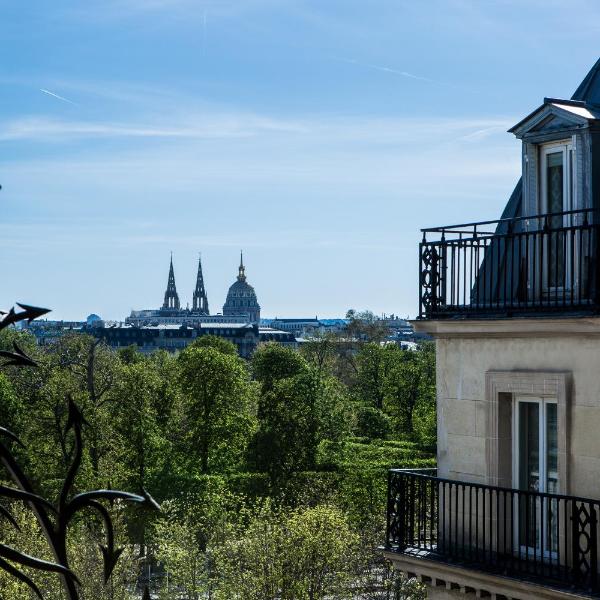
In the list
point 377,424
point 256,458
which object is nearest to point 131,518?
point 256,458

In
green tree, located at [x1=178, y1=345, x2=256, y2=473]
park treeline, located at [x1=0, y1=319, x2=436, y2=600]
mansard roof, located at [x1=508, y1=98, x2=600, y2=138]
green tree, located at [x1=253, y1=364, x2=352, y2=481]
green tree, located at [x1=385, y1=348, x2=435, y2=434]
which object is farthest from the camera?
green tree, located at [x1=385, y1=348, x2=435, y2=434]

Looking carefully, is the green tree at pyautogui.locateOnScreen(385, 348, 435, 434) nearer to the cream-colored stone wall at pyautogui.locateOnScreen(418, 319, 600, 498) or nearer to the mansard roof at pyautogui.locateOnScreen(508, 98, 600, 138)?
the cream-colored stone wall at pyautogui.locateOnScreen(418, 319, 600, 498)

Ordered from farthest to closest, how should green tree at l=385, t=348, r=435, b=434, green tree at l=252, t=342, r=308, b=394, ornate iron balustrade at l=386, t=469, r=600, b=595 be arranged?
green tree at l=385, t=348, r=435, b=434, green tree at l=252, t=342, r=308, b=394, ornate iron balustrade at l=386, t=469, r=600, b=595

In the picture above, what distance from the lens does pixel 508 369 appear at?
1451cm

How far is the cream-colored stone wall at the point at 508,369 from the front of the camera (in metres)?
13.2

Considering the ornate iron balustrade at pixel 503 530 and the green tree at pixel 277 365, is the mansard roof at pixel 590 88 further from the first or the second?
the green tree at pixel 277 365

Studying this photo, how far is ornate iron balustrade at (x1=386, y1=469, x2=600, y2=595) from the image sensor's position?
1291 centimetres

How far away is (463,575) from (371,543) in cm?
2970

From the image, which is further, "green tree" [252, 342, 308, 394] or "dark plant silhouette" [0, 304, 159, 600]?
"green tree" [252, 342, 308, 394]

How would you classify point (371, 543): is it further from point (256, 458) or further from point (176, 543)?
point (256, 458)

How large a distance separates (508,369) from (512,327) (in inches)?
23.3

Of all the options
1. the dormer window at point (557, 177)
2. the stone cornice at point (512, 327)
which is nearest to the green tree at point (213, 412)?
the stone cornice at point (512, 327)

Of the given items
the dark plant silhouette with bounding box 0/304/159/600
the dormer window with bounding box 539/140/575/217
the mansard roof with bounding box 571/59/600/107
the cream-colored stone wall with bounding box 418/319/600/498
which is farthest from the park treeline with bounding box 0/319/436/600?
the dark plant silhouette with bounding box 0/304/159/600

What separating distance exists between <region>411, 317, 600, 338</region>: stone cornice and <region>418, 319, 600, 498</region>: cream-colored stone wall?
0.01m
